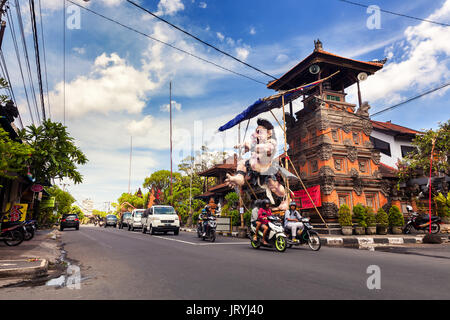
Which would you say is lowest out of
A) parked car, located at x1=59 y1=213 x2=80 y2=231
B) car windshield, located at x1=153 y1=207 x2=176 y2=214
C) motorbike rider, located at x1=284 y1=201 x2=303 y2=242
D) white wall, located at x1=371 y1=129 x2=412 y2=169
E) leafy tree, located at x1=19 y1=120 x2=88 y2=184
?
parked car, located at x1=59 y1=213 x2=80 y2=231

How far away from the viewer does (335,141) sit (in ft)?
63.4

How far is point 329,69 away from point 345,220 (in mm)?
10833

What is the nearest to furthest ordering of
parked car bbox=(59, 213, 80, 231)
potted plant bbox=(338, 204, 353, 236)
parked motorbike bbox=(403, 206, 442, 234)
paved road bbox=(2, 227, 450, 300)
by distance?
paved road bbox=(2, 227, 450, 300) < parked motorbike bbox=(403, 206, 442, 234) < potted plant bbox=(338, 204, 353, 236) < parked car bbox=(59, 213, 80, 231)

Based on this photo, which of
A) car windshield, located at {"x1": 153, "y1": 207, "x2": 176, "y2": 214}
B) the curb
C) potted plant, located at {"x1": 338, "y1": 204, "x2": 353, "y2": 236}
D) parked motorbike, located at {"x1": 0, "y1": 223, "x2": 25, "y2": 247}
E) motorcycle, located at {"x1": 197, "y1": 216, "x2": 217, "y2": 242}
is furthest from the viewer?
car windshield, located at {"x1": 153, "y1": 207, "x2": 176, "y2": 214}

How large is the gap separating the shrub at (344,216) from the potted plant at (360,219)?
449 mm

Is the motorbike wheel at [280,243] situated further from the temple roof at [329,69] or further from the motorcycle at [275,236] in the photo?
the temple roof at [329,69]

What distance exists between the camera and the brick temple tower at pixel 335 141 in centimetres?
1850

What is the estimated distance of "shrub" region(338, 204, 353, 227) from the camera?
16625 mm

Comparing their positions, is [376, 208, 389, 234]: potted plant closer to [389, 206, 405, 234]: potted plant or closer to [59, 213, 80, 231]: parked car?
[389, 206, 405, 234]: potted plant

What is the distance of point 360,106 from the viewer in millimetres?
20734

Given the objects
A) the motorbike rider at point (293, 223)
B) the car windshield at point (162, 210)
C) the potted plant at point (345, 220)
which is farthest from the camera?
the car windshield at point (162, 210)

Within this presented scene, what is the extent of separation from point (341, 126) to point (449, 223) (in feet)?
29.7

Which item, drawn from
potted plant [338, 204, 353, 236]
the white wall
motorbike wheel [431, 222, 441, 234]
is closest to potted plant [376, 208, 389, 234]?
potted plant [338, 204, 353, 236]

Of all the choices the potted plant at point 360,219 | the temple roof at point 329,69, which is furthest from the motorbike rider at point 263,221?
the temple roof at point 329,69
